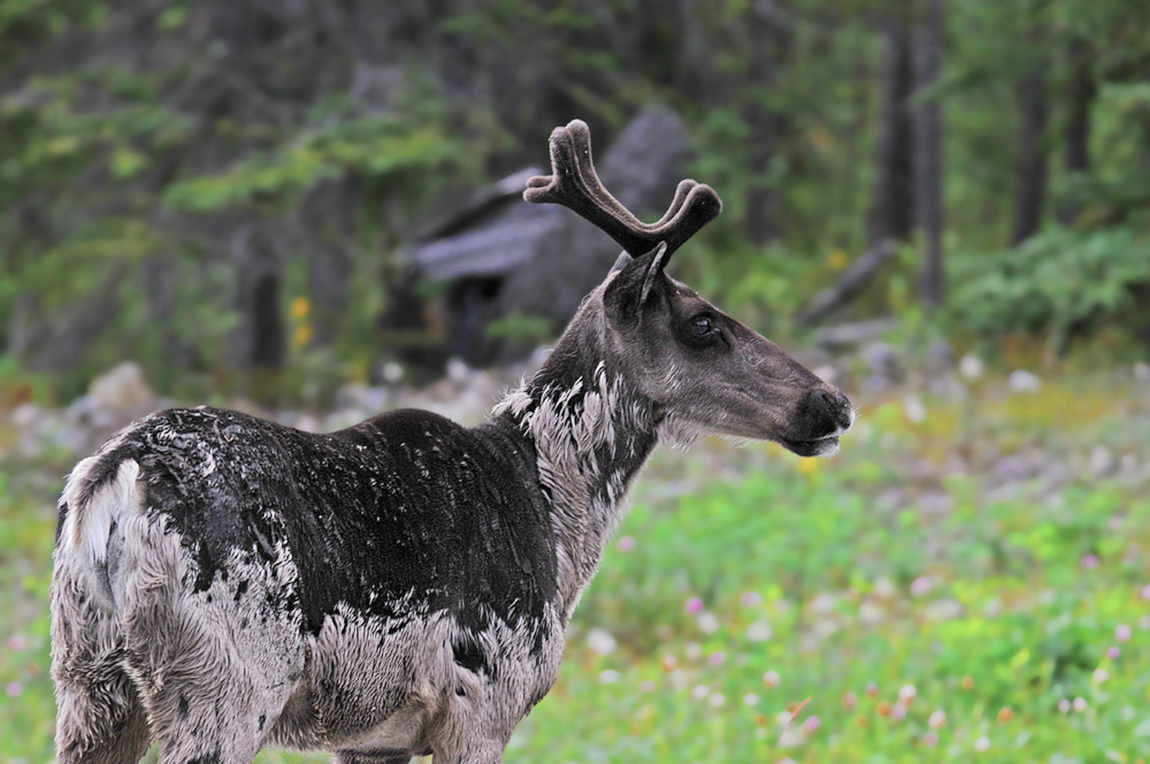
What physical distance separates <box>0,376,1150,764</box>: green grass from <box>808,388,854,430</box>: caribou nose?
1.90 metres

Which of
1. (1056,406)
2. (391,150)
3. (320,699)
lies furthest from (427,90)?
(320,699)

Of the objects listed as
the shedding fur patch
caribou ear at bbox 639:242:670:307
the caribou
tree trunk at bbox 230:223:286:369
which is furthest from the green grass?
tree trunk at bbox 230:223:286:369

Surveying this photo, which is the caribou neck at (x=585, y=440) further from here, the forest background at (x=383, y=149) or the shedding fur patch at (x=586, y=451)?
the forest background at (x=383, y=149)

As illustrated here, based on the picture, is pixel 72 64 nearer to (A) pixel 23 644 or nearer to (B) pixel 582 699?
(A) pixel 23 644

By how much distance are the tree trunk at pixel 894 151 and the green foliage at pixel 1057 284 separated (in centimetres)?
534

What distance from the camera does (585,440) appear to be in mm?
3713

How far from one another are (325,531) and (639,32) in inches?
605

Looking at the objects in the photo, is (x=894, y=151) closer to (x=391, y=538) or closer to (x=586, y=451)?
(x=586, y=451)

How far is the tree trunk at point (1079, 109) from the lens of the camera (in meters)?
13.6

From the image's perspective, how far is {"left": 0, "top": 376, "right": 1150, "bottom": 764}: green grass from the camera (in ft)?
18.9

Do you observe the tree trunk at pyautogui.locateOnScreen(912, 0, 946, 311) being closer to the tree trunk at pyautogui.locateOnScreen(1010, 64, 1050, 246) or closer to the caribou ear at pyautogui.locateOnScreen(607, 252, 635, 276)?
the tree trunk at pyautogui.locateOnScreen(1010, 64, 1050, 246)

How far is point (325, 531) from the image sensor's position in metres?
3.10

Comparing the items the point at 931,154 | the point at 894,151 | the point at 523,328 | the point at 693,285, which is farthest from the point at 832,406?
the point at 894,151

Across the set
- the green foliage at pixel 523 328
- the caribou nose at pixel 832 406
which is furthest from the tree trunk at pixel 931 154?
the caribou nose at pixel 832 406
